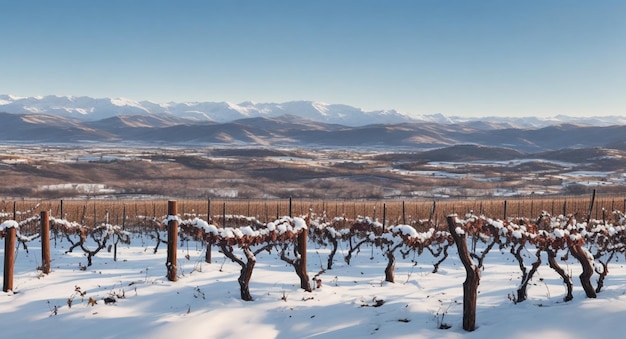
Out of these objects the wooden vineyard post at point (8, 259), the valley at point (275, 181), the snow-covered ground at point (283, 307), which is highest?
the wooden vineyard post at point (8, 259)

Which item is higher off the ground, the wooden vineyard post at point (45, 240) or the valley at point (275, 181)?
the wooden vineyard post at point (45, 240)

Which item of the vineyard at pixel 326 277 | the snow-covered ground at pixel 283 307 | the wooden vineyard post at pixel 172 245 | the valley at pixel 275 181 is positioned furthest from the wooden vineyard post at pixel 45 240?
the valley at pixel 275 181

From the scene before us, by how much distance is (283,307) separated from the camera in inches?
352

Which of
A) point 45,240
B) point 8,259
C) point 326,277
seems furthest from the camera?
point 326,277

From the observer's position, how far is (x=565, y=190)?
49.5m

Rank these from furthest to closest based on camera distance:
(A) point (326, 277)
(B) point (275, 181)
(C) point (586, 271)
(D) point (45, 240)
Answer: (B) point (275, 181), (A) point (326, 277), (D) point (45, 240), (C) point (586, 271)

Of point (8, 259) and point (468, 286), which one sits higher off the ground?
point (468, 286)

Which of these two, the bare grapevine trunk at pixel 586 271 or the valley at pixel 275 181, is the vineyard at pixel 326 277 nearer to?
the bare grapevine trunk at pixel 586 271

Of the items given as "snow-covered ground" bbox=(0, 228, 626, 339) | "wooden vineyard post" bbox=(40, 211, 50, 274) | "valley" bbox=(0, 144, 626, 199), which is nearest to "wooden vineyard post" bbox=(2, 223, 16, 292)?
"snow-covered ground" bbox=(0, 228, 626, 339)

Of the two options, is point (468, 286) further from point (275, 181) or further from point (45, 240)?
point (275, 181)

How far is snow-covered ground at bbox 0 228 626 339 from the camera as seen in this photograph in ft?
24.4

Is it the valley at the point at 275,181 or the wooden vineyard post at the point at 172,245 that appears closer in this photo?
the wooden vineyard post at the point at 172,245

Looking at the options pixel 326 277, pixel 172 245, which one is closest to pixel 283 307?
pixel 172 245

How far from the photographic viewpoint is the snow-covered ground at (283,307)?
743 cm
